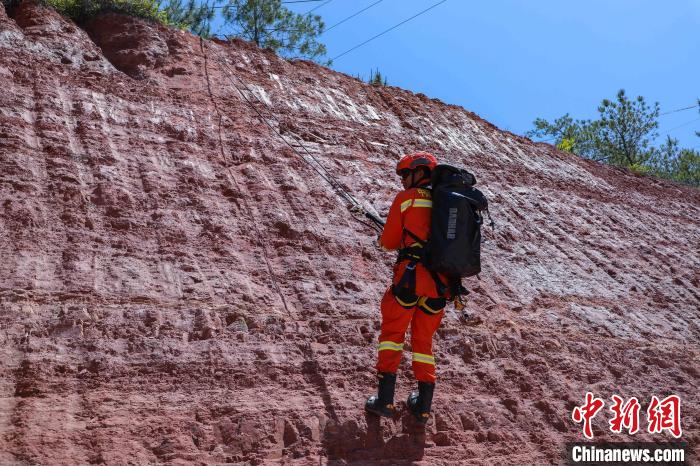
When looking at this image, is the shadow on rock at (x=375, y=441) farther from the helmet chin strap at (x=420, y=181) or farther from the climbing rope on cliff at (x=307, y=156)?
the climbing rope on cliff at (x=307, y=156)

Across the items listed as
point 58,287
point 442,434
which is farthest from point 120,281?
point 442,434

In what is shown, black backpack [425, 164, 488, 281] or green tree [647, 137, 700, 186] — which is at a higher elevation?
green tree [647, 137, 700, 186]

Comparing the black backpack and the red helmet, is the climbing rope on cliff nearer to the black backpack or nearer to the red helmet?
the red helmet

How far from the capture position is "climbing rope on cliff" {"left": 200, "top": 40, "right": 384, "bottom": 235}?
7.73 meters

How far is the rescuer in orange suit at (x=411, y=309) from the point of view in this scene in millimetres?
4770

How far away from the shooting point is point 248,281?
5.88 metres

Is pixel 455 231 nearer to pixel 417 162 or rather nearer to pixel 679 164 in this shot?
pixel 417 162

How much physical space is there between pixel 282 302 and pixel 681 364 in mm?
4341

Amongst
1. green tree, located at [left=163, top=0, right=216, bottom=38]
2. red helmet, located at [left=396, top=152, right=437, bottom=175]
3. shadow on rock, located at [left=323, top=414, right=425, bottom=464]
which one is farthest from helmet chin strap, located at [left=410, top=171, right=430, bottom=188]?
green tree, located at [left=163, top=0, right=216, bottom=38]

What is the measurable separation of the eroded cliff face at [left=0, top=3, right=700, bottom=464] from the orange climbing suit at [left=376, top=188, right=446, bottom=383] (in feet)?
1.44

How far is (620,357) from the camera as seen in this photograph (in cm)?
692

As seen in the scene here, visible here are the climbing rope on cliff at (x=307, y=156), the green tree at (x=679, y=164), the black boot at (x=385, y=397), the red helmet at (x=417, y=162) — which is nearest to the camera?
the black boot at (x=385, y=397)

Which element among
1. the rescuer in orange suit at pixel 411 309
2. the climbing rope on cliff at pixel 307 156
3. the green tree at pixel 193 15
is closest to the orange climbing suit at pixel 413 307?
the rescuer in orange suit at pixel 411 309

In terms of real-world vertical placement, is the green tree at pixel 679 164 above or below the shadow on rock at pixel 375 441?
above
